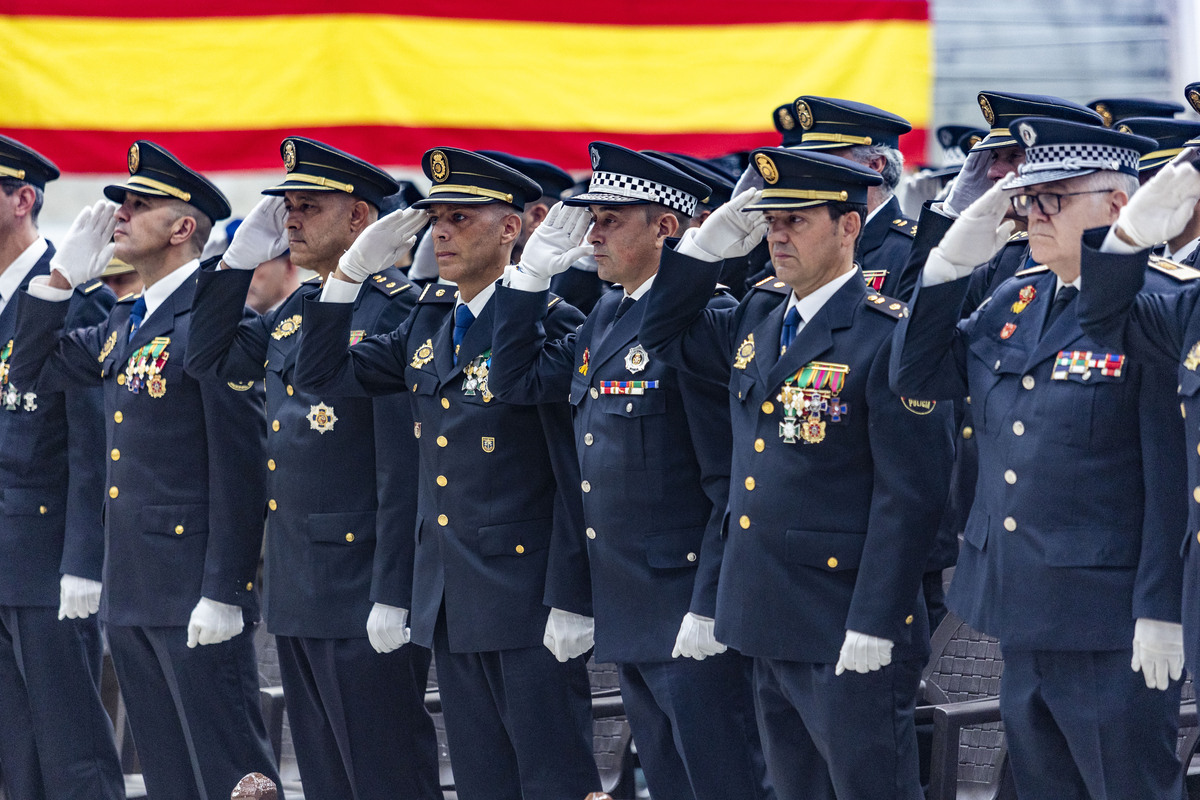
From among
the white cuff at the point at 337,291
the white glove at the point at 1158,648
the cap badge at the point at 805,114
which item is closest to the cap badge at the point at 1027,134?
the white glove at the point at 1158,648

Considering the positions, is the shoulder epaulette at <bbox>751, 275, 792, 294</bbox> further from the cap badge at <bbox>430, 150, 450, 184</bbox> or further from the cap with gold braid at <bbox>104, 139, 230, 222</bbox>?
the cap with gold braid at <bbox>104, 139, 230, 222</bbox>

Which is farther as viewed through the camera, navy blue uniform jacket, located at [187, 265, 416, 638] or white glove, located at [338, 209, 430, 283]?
navy blue uniform jacket, located at [187, 265, 416, 638]

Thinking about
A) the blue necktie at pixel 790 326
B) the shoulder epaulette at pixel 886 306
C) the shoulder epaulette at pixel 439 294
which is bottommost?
the blue necktie at pixel 790 326

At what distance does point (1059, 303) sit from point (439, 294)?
1.86 metres

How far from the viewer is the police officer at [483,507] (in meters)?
4.07

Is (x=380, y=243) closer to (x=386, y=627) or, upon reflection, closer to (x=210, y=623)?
(x=386, y=627)

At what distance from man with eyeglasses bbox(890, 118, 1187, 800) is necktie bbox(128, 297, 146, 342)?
258 cm

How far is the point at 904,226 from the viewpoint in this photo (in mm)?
4473

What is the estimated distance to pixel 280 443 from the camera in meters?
4.55

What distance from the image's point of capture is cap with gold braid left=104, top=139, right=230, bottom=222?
4973mm

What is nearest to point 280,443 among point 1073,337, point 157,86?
point 1073,337

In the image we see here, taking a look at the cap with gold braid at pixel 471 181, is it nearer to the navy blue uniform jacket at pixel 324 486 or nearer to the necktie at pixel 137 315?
the navy blue uniform jacket at pixel 324 486

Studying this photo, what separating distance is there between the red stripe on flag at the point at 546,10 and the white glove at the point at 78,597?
3.05m

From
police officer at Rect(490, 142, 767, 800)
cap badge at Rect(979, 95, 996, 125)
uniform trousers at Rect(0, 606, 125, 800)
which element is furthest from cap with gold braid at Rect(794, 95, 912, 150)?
uniform trousers at Rect(0, 606, 125, 800)
